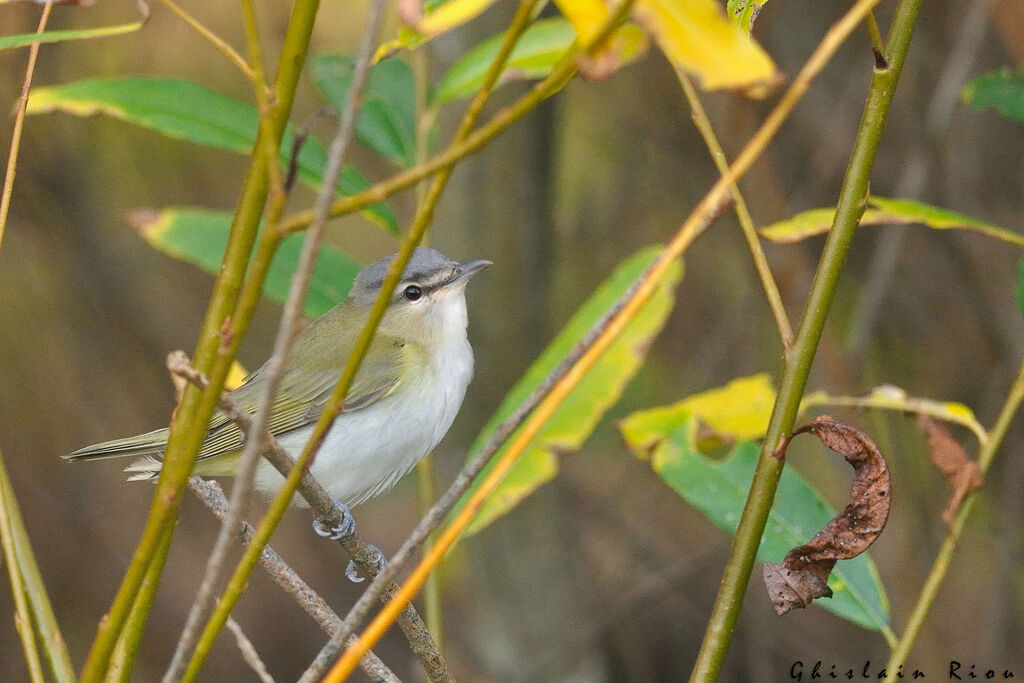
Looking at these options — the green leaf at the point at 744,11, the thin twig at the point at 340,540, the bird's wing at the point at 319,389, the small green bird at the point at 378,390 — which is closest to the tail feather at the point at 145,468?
the small green bird at the point at 378,390

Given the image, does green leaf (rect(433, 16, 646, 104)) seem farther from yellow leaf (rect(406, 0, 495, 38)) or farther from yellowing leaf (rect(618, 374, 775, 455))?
yellow leaf (rect(406, 0, 495, 38))

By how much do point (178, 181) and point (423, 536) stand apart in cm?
652

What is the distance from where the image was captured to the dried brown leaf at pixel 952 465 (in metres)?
1.58

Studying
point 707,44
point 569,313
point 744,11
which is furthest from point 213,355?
point 569,313

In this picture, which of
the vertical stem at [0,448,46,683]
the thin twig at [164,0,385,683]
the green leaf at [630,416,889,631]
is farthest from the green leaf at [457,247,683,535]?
the thin twig at [164,0,385,683]

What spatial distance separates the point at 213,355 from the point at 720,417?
57.2 inches

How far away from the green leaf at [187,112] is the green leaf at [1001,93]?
4.42 ft

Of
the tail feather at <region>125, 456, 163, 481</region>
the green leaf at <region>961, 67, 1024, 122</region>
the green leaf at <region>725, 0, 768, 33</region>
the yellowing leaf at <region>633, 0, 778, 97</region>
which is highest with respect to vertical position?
the green leaf at <region>961, 67, 1024, 122</region>

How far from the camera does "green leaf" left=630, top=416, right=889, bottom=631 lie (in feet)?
6.32

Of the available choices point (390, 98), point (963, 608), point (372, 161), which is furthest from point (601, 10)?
point (372, 161)

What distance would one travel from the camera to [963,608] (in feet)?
17.5

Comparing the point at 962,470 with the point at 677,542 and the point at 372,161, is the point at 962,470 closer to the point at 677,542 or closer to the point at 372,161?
the point at 677,542

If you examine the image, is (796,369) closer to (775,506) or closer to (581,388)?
(775,506)

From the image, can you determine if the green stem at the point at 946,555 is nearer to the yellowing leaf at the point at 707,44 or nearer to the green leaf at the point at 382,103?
the yellowing leaf at the point at 707,44
